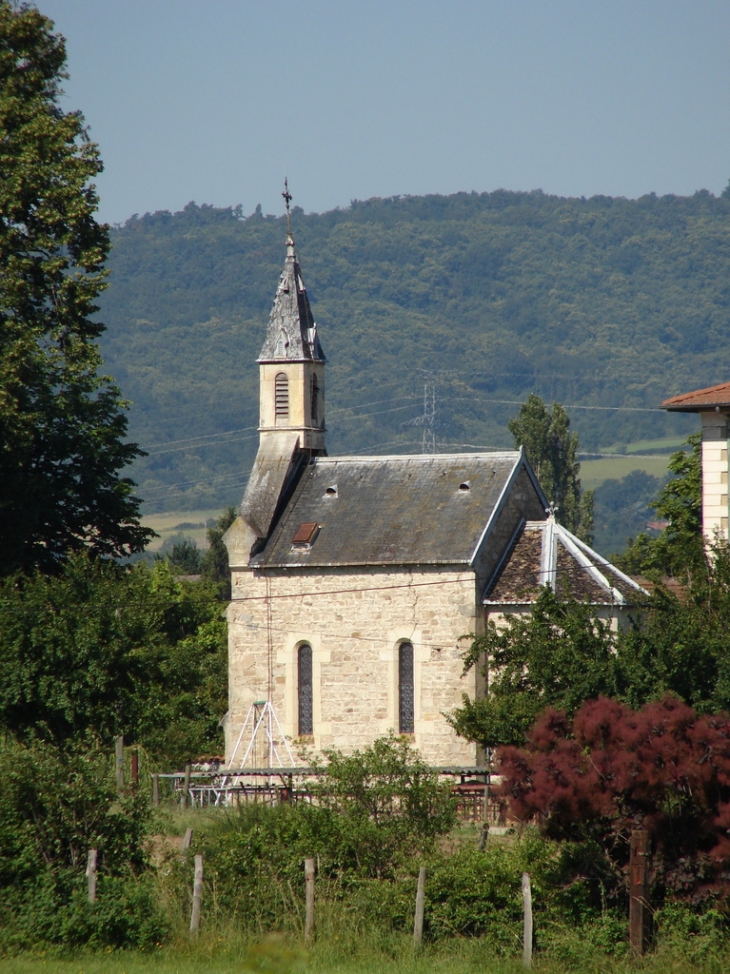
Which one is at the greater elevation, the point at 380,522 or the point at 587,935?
the point at 380,522

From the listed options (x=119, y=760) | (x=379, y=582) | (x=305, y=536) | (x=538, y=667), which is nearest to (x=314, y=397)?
(x=305, y=536)

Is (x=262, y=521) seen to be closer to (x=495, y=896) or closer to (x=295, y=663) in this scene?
(x=295, y=663)

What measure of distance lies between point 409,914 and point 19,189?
2340cm

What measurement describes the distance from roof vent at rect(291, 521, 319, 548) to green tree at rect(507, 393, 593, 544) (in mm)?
48437

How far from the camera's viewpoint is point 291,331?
43375 mm

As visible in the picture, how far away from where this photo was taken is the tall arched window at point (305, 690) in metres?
39.7

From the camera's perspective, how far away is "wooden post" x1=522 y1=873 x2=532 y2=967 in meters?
21.7

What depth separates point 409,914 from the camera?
2275cm

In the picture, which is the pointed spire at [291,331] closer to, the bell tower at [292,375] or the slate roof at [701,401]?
the bell tower at [292,375]

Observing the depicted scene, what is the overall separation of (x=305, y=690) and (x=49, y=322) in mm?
11374

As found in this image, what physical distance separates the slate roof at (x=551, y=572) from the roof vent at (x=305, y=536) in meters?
4.68

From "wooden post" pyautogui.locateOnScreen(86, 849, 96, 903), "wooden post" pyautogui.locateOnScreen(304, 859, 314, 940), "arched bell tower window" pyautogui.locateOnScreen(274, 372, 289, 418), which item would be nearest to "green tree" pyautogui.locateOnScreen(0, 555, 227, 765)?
"wooden post" pyautogui.locateOnScreen(86, 849, 96, 903)

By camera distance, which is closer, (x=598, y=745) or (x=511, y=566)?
(x=598, y=745)

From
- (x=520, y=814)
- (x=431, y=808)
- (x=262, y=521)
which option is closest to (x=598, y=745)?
(x=520, y=814)
